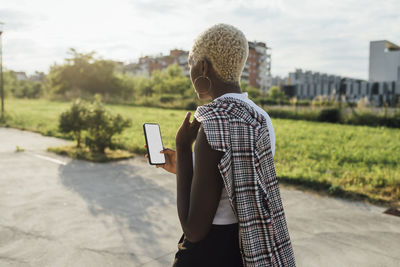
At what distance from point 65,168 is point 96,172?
0.79 m

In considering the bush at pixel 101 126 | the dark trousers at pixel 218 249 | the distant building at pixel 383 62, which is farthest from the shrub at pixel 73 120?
the distant building at pixel 383 62

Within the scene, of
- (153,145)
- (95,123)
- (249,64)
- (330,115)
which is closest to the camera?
(153,145)

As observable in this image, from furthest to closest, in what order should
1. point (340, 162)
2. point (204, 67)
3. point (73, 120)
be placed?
1. point (73, 120)
2. point (340, 162)
3. point (204, 67)

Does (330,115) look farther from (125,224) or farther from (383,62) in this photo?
A: (383,62)

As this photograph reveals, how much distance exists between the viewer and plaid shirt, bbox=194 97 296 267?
113 centimetres

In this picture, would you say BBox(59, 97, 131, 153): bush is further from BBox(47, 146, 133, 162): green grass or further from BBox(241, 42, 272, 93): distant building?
BBox(241, 42, 272, 93): distant building

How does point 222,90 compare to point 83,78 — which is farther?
point 83,78

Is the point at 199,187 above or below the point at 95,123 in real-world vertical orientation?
above

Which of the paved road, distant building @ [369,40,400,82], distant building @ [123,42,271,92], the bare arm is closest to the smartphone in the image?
the bare arm

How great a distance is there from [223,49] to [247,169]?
16.8 inches

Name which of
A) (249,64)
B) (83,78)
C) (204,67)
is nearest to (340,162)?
(204,67)

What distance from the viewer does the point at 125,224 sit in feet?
13.5

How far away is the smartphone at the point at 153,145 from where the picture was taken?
170 centimetres

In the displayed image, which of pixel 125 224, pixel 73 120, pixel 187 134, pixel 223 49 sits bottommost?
pixel 125 224
